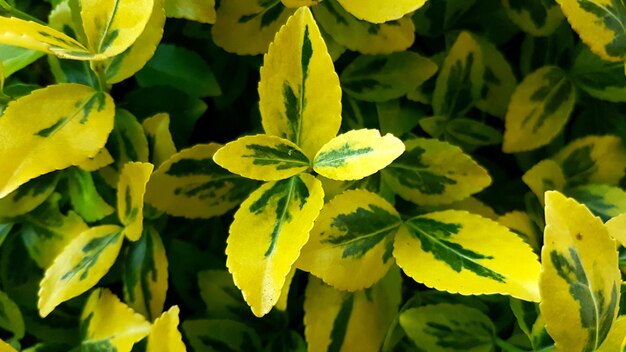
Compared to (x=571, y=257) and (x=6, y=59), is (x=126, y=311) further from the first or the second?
(x=571, y=257)

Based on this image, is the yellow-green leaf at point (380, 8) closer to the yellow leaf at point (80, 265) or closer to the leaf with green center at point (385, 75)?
the leaf with green center at point (385, 75)

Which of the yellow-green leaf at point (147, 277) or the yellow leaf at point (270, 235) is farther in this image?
the yellow-green leaf at point (147, 277)

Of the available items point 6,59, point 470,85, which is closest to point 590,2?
point 470,85

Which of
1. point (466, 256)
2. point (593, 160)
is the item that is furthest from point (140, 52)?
point (593, 160)

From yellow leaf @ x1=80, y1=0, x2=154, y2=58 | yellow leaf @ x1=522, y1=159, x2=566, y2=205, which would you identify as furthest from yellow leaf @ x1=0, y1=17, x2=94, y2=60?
yellow leaf @ x1=522, y1=159, x2=566, y2=205

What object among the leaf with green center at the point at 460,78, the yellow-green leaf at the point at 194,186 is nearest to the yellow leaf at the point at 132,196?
the yellow-green leaf at the point at 194,186
